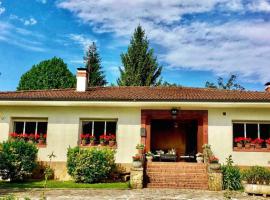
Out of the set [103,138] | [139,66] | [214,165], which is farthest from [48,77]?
[214,165]

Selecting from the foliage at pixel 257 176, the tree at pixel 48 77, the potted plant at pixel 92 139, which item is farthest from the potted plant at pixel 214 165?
the tree at pixel 48 77

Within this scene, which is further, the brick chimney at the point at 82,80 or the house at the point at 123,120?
the brick chimney at the point at 82,80

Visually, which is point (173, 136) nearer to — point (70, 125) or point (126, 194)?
point (70, 125)

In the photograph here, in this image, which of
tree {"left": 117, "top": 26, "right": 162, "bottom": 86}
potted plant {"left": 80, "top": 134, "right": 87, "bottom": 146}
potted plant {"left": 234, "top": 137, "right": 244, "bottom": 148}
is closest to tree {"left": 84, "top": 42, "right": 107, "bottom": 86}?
tree {"left": 117, "top": 26, "right": 162, "bottom": 86}

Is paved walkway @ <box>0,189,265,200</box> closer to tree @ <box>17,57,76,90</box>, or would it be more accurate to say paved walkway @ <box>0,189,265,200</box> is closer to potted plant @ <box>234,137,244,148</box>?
potted plant @ <box>234,137,244,148</box>

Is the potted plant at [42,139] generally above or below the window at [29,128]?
below

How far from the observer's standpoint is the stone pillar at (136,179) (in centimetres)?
1344

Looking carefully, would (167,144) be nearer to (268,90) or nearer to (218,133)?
(218,133)

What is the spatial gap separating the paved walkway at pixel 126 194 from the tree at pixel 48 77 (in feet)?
83.1

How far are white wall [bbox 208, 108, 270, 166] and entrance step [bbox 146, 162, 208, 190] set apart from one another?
1908 millimetres

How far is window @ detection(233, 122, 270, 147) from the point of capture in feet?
55.0

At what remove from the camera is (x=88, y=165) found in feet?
48.1

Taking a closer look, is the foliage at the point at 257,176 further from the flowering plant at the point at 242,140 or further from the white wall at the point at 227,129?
the flowering plant at the point at 242,140

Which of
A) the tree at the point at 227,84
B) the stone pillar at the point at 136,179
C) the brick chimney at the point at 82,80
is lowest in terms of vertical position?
the stone pillar at the point at 136,179
